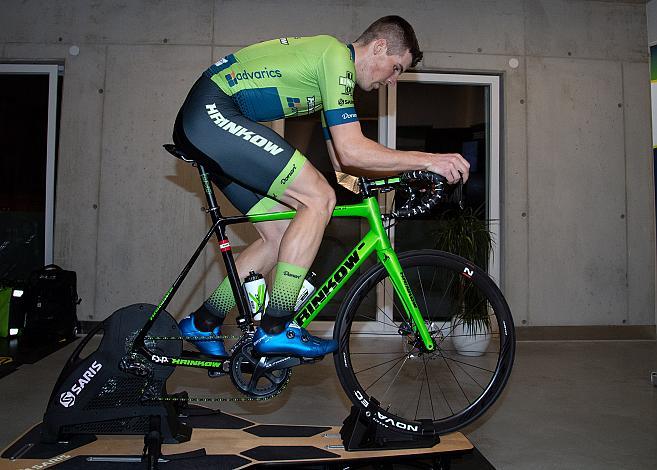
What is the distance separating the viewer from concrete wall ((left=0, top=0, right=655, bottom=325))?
4.90 m

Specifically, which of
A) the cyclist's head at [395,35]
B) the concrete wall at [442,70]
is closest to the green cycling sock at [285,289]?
the cyclist's head at [395,35]

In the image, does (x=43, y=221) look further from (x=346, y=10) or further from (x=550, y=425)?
(x=550, y=425)

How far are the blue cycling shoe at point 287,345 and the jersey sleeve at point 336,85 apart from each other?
725 millimetres

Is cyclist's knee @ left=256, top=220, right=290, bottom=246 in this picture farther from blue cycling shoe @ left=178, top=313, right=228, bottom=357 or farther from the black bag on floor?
the black bag on floor

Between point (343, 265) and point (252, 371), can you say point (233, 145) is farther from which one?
point (252, 371)

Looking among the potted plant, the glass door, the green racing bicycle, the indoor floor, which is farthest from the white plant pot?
the glass door

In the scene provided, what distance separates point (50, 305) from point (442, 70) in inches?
147

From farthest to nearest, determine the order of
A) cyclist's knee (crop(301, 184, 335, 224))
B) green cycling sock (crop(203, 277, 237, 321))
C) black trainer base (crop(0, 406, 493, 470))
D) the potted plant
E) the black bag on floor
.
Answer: the black bag on floor
the potted plant
green cycling sock (crop(203, 277, 237, 321))
cyclist's knee (crop(301, 184, 335, 224))
black trainer base (crop(0, 406, 493, 470))

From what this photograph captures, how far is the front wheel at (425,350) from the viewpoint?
2.09 m

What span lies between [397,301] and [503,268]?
9.90ft

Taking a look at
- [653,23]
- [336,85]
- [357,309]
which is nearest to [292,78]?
[336,85]

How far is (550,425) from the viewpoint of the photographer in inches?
104

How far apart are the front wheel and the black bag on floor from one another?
2218 millimetres

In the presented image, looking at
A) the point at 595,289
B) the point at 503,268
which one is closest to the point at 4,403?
the point at 503,268
